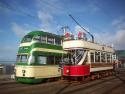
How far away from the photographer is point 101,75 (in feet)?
78.6

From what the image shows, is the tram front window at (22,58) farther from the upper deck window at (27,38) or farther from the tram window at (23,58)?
the upper deck window at (27,38)

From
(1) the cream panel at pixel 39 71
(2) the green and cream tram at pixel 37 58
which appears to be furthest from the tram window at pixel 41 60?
(1) the cream panel at pixel 39 71

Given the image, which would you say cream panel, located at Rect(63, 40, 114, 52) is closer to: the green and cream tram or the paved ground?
the green and cream tram

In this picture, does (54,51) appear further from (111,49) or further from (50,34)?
(111,49)

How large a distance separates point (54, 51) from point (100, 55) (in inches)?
272

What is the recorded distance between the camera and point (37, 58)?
1752 cm

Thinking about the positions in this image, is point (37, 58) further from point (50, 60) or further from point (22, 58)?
point (50, 60)

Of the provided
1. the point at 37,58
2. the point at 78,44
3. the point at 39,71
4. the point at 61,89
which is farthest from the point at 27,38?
the point at 61,89

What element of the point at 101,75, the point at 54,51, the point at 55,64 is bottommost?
the point at 101,75

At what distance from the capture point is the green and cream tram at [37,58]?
1709 cm

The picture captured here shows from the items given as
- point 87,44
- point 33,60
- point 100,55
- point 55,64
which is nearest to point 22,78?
point 33,60

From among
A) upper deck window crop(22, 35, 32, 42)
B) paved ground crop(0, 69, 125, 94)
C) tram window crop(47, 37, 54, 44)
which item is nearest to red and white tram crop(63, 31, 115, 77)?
tram window crop(47, 37, 54, 44)

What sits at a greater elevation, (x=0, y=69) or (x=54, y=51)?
(x=54, y=51)

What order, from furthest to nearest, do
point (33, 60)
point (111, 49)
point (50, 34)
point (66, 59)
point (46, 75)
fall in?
point (111, 49)
point (66, 59)
point (50, 34)
point (46, 75)
point (33, 60)
